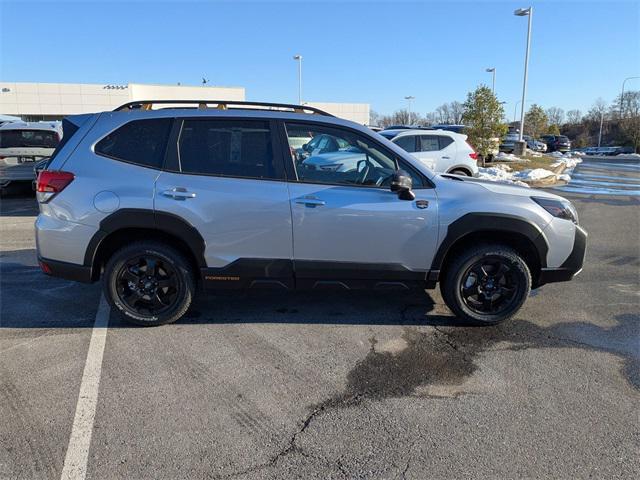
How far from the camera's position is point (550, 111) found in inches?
3917

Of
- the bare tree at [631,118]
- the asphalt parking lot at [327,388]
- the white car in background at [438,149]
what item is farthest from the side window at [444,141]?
the bare tree at [631,118]

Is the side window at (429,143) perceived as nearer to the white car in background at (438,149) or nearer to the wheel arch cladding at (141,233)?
the white car in background at (438,149)

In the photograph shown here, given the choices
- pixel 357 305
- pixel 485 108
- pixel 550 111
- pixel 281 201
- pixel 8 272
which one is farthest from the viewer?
pixel 550 111

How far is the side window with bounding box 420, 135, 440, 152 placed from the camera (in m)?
11.4

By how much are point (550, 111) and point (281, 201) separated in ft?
365

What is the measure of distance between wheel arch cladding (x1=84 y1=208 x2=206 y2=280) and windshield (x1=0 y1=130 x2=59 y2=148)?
312 inches

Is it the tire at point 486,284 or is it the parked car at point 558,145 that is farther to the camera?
the parked car at point 558,145

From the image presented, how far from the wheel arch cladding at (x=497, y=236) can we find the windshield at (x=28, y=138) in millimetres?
9790

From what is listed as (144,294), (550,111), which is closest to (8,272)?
(144,294)

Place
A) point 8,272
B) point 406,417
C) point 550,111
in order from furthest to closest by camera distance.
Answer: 1. point 550,111
2. point 8,272
3. point 406,417

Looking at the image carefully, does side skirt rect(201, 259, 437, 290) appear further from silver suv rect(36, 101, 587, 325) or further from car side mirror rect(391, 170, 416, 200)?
car side mirror rect(391, 170, 416, 200)

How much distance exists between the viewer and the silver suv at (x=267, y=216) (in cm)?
387

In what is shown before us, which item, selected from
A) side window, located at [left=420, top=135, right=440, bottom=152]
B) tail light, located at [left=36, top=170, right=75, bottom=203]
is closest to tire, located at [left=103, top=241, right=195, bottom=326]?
tail light, located at [left=36, top=170, right=75, bottom=203]

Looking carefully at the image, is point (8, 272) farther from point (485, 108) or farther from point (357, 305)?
point (485, 108)
